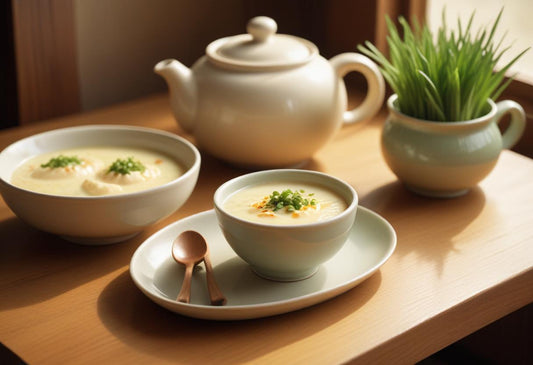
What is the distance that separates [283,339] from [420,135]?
16.7 inches

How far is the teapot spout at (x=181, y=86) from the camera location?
1.14 metres

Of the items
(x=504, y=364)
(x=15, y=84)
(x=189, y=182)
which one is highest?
(x=189, y=182)

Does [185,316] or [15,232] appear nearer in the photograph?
[185,316]

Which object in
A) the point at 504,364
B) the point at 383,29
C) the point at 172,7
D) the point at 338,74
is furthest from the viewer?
the point at 172,7

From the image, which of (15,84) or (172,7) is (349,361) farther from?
(172,7)

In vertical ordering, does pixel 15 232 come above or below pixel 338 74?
below

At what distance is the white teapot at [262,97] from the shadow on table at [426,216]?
0.48 ft

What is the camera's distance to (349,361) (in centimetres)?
73

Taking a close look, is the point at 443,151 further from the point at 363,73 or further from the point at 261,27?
the point at 261,27

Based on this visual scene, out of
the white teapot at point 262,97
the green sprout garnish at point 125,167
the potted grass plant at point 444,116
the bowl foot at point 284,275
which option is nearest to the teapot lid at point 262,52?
the white teapot at point 262,97

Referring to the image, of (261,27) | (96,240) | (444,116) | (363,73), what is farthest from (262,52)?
(96,240)

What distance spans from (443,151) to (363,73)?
22 cm

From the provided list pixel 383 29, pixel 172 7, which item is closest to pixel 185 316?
pixel 383 29

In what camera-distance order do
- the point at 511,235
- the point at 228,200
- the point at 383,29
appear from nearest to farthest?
the point at 228,200, the point at 511,235, the point at 383,29
